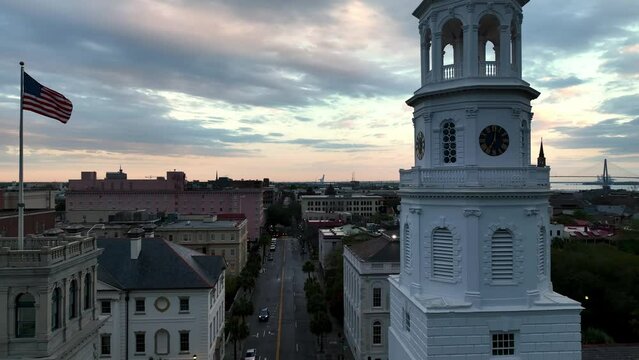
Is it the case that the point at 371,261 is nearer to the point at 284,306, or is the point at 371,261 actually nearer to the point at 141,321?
the point at 141,321

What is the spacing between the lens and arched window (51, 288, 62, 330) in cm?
2064

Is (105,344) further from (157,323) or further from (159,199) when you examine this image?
(159,199)

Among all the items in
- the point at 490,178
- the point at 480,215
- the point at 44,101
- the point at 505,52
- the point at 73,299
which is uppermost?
the point at 505,52

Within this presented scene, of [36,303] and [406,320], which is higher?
[36,303]

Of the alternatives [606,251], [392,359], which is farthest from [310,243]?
[392,359]

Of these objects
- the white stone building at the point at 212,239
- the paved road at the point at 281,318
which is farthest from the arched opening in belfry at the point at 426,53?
the white stone building at the point at 212,239

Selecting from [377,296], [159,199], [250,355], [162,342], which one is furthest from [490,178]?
[159,199]

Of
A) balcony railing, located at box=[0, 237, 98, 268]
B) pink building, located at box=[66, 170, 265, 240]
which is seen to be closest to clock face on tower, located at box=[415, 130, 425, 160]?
balcony railing, located at box=[0, 237, 98, 268]

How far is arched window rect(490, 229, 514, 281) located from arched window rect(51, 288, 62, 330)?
1756 centimetres

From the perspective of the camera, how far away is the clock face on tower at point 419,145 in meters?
21.8

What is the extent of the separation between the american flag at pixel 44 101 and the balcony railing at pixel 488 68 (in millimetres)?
17904

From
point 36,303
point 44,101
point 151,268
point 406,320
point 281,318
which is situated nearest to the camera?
point 36,303

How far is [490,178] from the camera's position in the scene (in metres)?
19.9

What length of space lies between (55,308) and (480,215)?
17.6m
